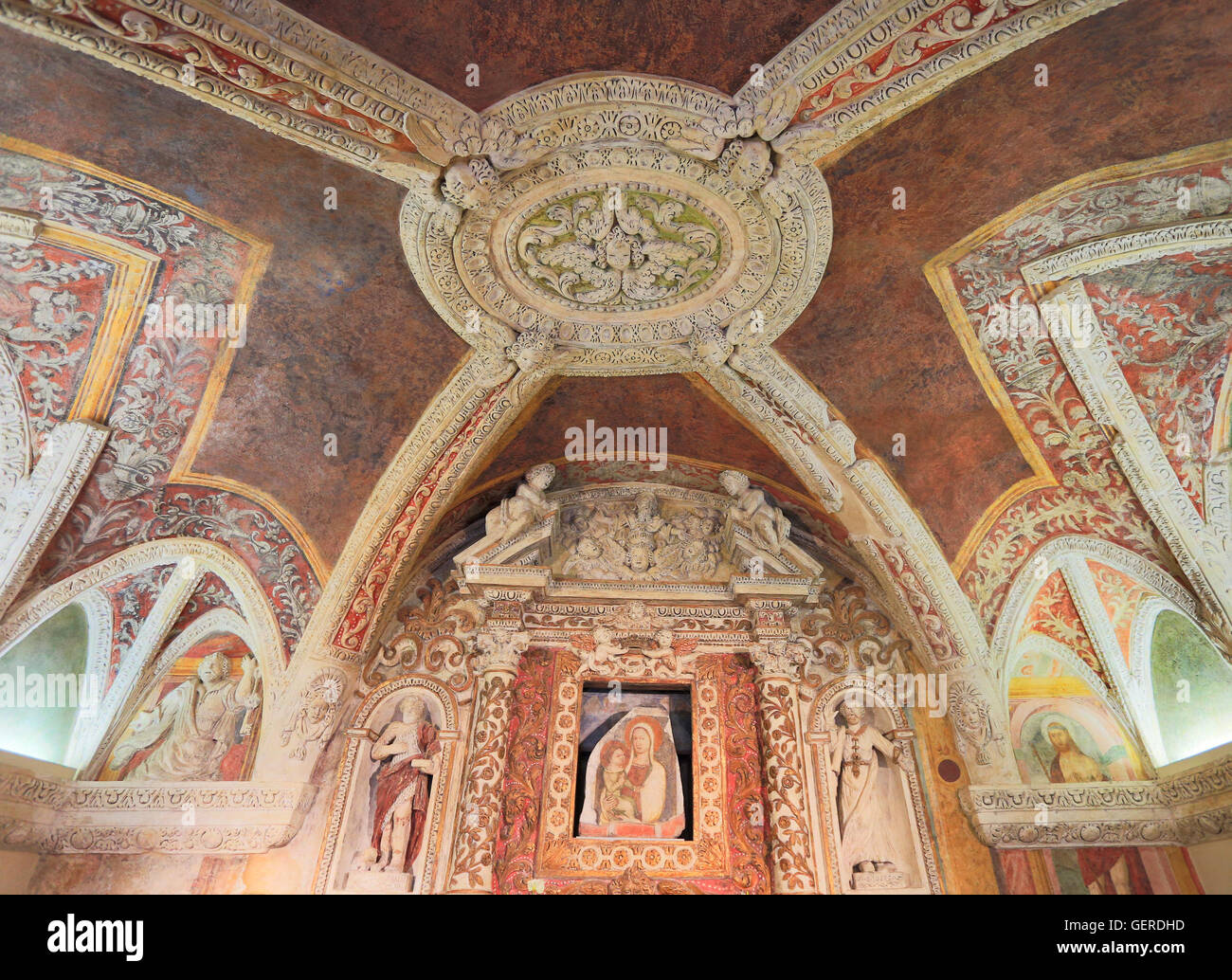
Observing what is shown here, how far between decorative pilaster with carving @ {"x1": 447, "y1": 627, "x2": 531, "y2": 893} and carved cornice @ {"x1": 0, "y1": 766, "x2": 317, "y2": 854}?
61.5 inches

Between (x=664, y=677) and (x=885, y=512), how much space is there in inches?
115

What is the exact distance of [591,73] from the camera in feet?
15.5

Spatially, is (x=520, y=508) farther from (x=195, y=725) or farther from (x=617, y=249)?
(x=195, y=725)

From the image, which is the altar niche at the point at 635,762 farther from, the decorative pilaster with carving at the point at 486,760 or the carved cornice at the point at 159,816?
the carved cornice at the point at 159,816

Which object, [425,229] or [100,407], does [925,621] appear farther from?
[100,407]

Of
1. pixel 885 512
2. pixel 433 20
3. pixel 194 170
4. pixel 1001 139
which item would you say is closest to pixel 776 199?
pixel 1001 139

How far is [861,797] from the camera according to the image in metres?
6.98

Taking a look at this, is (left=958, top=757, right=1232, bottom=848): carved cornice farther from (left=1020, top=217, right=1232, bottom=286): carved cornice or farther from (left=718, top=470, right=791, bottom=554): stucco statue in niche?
(left=1020, top=217, right=1232, bottom=286): carved cornice

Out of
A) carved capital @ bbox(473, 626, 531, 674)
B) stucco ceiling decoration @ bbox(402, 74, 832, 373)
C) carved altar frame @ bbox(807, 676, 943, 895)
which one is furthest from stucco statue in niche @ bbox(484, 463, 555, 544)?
carved altar frame @ bbox(807, 676, 943, 895)

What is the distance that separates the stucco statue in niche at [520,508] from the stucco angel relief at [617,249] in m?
2.17

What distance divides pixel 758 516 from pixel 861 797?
9.91ft

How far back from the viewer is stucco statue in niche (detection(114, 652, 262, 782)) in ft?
21.8

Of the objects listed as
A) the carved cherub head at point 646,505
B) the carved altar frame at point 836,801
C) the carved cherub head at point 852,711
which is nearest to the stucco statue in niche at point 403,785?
the carved cherub head at point 646,505

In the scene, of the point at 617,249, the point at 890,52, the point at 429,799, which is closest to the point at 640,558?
the point at 429,799
